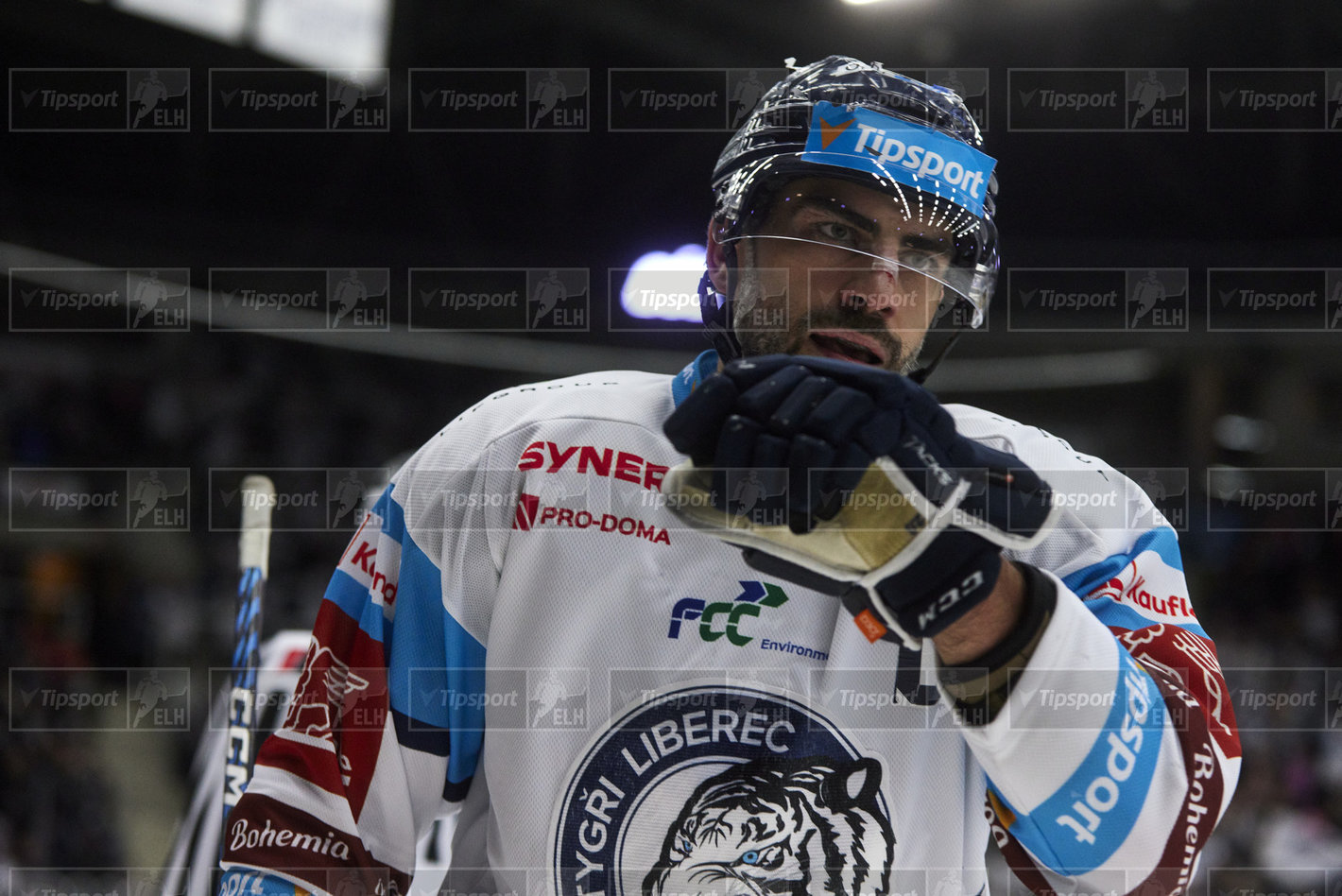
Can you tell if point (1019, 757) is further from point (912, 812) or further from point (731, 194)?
point (731, 194)

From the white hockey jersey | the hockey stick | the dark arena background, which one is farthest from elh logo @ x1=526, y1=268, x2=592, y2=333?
the white hockey jersey

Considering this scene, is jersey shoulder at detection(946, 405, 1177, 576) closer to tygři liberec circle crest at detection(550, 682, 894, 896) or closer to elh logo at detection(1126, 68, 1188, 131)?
tygři liberec circle crest at detection(550, 682, 894, 896)

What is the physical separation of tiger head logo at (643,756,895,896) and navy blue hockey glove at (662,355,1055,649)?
1.26 ft

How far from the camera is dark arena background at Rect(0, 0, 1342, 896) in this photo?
25.6ft

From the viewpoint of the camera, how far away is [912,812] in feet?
4.84

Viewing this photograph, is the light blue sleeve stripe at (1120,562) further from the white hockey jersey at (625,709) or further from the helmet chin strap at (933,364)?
the helmet chin strap at (933,364)

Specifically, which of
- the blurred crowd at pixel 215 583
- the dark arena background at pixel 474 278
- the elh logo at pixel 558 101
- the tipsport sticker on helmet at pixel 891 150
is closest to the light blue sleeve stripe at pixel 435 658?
the tipsport sticker on helmet at pixel 891 150

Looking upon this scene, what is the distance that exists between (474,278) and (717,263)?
10548mm

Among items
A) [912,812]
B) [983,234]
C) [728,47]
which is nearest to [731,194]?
[983,234]

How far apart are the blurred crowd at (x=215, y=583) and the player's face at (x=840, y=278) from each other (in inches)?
206

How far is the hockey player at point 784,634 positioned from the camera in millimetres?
1145

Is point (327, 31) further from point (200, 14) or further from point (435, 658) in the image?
point (435, 658)

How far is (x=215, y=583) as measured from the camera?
9.20 metres

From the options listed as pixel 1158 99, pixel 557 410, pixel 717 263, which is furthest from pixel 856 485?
pixel 1158 99
